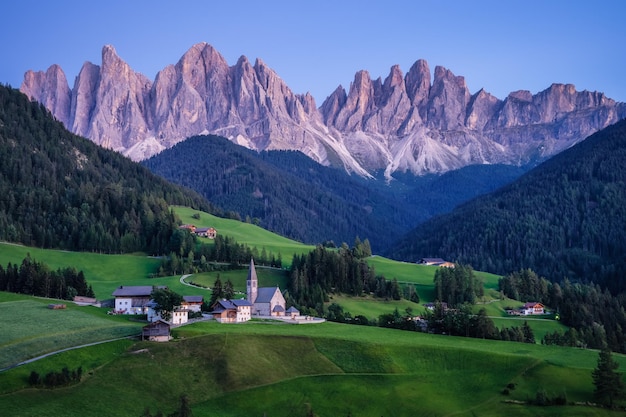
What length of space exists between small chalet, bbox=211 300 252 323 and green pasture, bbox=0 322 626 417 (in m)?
12.9

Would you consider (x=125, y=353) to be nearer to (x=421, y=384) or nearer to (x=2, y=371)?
(x=2, y=371)

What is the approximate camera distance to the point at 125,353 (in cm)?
9038

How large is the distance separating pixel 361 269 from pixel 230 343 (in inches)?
3283

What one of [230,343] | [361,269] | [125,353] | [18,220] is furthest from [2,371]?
[18,220]

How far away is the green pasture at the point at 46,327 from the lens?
3364 inches

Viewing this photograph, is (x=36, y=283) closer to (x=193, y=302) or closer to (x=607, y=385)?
(x=193, y=302)

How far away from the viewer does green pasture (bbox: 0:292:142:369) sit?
85.4 m

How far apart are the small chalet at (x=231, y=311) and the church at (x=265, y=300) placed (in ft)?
19.9

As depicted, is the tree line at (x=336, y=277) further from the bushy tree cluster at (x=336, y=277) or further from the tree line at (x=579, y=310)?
the tree line at (x=579, y=310)

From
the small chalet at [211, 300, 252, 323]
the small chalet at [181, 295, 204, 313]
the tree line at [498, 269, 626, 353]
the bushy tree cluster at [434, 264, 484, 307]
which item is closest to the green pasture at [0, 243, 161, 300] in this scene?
the small chalet at [181, 295, 204, 313]

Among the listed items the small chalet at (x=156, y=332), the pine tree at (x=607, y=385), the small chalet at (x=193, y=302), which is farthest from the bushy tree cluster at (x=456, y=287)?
the small chalet at (x=156, y=332)

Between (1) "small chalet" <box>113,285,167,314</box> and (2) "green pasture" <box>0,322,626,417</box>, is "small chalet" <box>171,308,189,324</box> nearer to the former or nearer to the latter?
(2) "green pasture" <box>0,322,626,417</box>

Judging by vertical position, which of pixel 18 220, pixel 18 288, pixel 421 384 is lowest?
pixel 421 384

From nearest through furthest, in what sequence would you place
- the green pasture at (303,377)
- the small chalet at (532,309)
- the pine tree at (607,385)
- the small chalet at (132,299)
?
the green pasture at (303,377) < the pine tree at (607,385) < the small chalet at (132,299) < the small chalet at (532,309)
